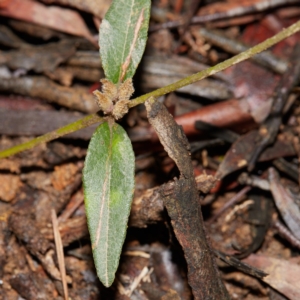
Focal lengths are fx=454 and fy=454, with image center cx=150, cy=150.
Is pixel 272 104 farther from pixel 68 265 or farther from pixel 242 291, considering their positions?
pixel 68 265

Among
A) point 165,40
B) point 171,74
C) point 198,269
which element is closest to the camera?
point 198,269

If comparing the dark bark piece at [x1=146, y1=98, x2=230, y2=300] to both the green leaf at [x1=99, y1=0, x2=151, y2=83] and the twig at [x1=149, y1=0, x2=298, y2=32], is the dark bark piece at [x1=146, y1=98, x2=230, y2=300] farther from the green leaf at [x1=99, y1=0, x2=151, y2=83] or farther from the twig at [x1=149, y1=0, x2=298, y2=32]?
the twig at [x1=149, y1=0, x2=298, y2=32]

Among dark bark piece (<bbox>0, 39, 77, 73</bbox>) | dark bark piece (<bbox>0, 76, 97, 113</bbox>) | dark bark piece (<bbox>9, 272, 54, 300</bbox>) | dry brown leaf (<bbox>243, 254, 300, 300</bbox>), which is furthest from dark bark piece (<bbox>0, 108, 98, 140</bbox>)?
dry brown leaf (<bbox>243, 254, 300, 300</bbox>)

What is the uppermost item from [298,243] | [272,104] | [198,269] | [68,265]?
[272,104]

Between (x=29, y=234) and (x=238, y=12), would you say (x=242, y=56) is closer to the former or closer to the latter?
(x=29, y=234)

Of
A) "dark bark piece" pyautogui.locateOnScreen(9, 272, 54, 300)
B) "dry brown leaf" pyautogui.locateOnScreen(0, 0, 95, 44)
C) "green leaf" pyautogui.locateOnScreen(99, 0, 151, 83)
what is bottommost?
"dark bark piece" pyautogui.locateOnScreen(9, 272, 54, 300)

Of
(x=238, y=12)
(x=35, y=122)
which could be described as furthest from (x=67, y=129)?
(x=238, y=12)

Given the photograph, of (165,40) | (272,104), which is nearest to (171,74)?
(165,40)

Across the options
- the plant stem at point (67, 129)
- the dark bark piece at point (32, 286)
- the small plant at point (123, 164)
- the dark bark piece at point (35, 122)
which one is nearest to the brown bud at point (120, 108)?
the small plant at point (123, 164)
